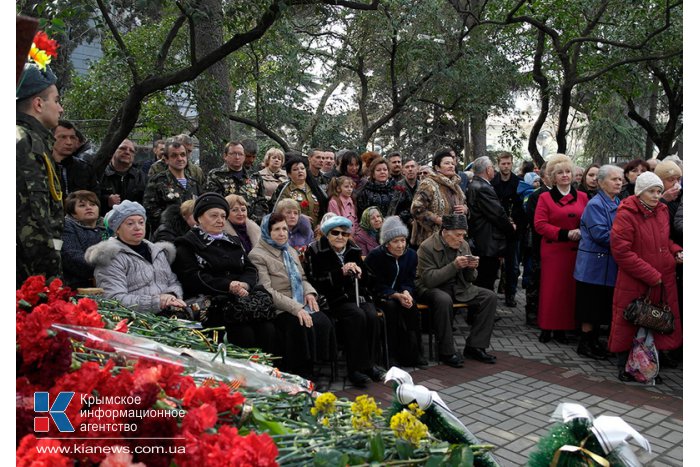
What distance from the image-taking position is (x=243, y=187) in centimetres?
674

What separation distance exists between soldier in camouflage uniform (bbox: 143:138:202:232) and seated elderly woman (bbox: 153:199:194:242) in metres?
0.34

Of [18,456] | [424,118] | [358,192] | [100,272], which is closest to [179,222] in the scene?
[100,272]

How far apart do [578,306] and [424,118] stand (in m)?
13.1

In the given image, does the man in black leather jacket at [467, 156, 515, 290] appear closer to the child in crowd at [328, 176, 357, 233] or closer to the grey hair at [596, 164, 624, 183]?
the grey hair at [596, 164, 624, 183]

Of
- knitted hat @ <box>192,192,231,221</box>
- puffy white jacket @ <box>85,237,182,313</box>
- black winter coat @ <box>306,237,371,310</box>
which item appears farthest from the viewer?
black winter coat @ <box>306,237,371,310</box>

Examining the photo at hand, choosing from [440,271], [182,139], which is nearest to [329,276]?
[440,271]

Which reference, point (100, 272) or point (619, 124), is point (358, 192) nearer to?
point (100, 272)

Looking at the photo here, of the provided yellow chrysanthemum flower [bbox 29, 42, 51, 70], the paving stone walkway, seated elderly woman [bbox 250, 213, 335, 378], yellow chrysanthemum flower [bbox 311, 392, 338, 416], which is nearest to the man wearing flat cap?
the paving stone walkway

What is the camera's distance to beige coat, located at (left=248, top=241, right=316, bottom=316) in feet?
16.7

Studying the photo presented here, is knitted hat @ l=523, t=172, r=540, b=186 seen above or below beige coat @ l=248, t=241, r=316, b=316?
above

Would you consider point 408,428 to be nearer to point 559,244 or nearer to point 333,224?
point 333,224

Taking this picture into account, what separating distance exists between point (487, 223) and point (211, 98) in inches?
154

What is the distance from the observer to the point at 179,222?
5809mm

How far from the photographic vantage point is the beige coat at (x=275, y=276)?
16.7ft
